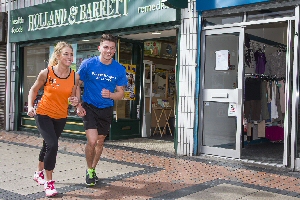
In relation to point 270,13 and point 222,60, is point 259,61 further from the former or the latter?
point 270,13

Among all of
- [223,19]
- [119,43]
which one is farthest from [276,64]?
[119,43]

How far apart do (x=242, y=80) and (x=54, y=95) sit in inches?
140

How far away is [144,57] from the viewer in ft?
32.7

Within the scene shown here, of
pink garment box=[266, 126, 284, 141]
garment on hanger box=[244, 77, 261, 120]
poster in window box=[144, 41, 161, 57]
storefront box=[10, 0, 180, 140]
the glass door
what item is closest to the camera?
the glass door

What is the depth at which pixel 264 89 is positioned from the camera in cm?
859

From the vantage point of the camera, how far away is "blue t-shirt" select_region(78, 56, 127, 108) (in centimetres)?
479

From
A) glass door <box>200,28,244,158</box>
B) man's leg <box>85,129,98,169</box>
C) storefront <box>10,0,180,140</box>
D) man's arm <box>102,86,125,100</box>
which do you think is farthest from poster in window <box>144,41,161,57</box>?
man's leg <box>85,129,98,169</box>

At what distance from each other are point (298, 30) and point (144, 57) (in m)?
4.68

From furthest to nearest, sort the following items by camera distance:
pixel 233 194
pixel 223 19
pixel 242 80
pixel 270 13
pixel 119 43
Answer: pixel 119 43 → pixel 223 19 → pixel 242 80 → pixel 270 13 → pixel 233 194

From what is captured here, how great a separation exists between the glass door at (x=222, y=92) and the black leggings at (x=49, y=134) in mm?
3352

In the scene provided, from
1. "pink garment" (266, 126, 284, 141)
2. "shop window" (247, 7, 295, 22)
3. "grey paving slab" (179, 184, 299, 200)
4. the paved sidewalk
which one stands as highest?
"shop window" (247, 7, 295, 22)

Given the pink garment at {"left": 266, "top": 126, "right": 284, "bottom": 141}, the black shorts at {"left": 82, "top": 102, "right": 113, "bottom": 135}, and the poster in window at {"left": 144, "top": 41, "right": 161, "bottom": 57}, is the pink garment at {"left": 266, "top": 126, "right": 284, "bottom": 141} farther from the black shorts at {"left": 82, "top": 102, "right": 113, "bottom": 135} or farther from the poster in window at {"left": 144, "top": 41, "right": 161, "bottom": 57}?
the black shorts at {"left": 82, "top": 102, "right": 113, "bottom": 135}

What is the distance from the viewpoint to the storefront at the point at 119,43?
820cm

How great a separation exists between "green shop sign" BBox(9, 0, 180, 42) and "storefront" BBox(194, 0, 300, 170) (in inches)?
37.1
